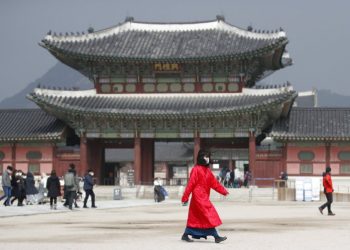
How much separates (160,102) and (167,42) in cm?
469

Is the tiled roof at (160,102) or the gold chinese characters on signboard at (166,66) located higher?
the gold chinese characters on signboard at (166,66)

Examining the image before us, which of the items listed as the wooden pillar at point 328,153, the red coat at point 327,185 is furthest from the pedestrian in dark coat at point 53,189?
the wooden pillar at point 328,153

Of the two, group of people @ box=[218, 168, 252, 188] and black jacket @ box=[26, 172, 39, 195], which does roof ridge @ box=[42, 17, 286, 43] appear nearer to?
group of people @ box=[218, 168, 252, 188]

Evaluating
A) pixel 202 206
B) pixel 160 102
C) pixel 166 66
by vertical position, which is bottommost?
pixel 202 206

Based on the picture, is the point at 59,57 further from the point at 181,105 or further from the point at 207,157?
the point at 207,157

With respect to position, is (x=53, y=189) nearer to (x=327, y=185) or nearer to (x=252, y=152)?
(x=327, y=185)

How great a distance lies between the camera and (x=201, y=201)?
16094 millimetres

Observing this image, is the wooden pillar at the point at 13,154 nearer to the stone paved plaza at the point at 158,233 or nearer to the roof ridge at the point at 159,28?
the roof ridge at the point at 159,28

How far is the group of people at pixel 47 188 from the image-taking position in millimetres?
30703

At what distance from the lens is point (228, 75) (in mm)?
50125

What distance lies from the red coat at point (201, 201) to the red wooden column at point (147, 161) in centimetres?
3395

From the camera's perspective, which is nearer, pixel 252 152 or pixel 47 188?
pixel 47 188

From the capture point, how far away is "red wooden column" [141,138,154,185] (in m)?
51.1

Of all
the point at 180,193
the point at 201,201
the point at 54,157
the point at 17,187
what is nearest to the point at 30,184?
the point at 17,187
